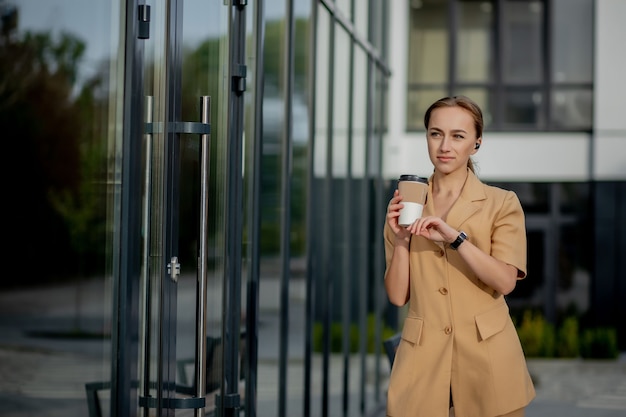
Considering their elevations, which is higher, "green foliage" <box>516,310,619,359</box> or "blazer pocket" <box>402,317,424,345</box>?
"blazer pocket" <box>402,317,424,345</box>

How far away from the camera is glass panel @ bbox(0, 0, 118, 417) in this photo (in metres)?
3.41

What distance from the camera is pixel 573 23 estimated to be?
18.3m

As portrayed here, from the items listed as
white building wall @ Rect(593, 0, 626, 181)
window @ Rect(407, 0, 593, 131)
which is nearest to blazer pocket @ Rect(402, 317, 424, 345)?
white building wall @ Rect(593, 0, 626, 181)

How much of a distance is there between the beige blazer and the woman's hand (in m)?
0.15

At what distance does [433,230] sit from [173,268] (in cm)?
151

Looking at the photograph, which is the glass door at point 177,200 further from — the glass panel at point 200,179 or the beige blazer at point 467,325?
the beige blazer at point 467,325

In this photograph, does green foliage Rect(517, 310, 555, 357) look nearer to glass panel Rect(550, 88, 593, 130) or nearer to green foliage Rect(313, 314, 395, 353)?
glass panel Rect(550, 88, 593, 130)

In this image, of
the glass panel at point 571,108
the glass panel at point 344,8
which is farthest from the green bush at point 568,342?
the glass panel at point 344,8

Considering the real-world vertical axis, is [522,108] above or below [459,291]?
above

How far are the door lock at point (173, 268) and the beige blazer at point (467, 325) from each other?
1297 millimetres

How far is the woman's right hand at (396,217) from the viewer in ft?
11.2

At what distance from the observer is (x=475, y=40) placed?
18.6 metres

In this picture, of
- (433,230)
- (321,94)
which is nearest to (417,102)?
(321,94)

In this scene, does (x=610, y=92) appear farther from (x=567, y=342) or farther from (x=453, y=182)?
(x=453, y=182)
